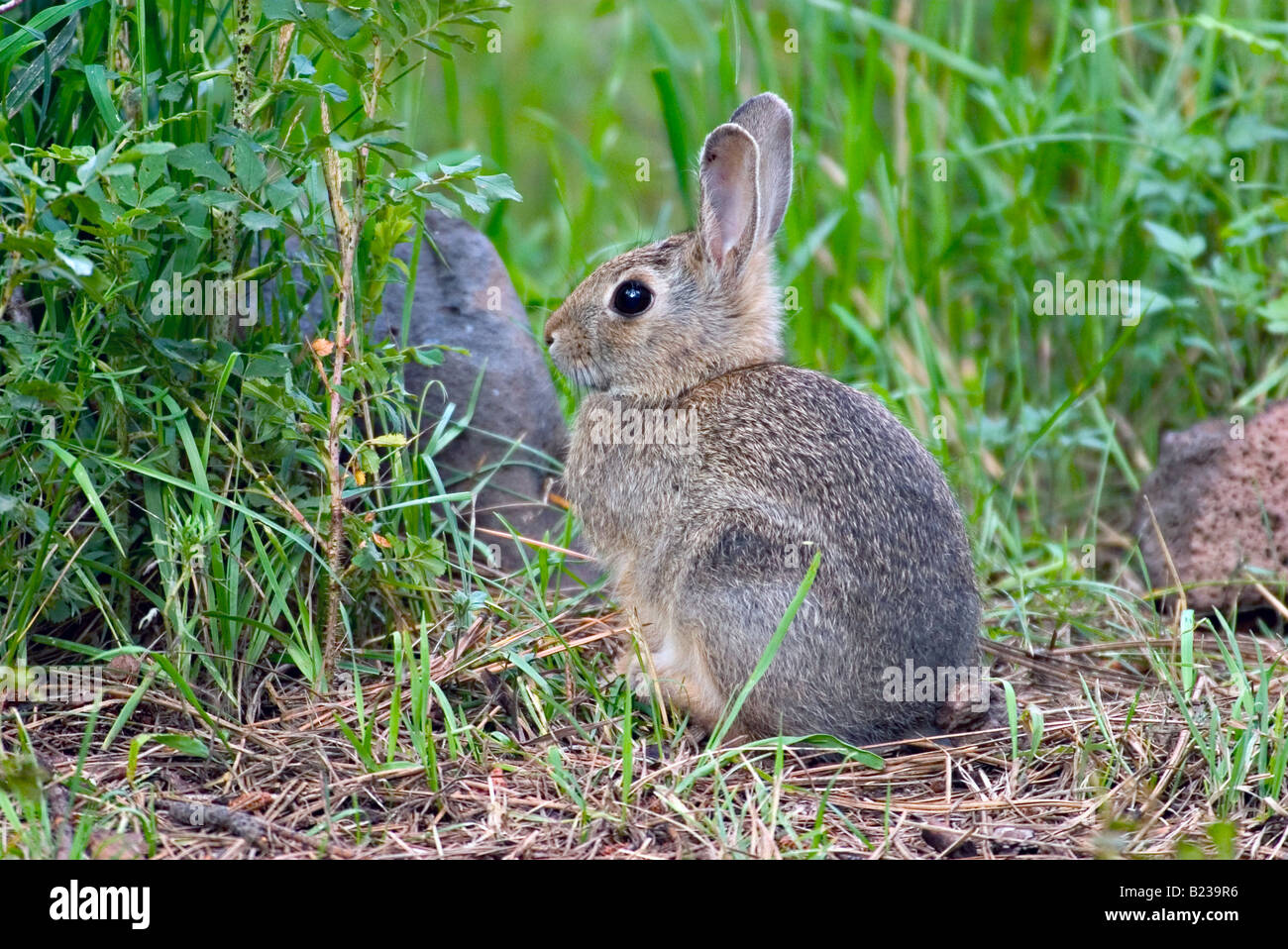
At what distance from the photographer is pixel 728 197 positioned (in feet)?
17.3

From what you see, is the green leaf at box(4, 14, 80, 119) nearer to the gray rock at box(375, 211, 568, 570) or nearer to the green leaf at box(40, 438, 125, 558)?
the green leaf at box(40, 438, 125, 558)

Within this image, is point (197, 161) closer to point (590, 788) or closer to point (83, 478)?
point (83, 478)


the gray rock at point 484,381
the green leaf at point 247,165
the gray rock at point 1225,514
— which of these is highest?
the green leaf at point 247,165

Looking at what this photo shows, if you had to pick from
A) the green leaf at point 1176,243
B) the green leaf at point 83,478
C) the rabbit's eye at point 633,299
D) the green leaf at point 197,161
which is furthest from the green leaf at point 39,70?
the green leaf at point 1176,243

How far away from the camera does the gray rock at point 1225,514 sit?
227 inches

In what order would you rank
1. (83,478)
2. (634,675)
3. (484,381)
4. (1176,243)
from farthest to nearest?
(1176,243) → (484,381) → (634,675) → (83,478)

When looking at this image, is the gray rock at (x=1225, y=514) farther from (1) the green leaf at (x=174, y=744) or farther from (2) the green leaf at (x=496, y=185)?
(1) the green leaf at (x=174, y=744)

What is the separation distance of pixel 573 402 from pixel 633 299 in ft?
3.19

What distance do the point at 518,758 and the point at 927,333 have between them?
136 inches

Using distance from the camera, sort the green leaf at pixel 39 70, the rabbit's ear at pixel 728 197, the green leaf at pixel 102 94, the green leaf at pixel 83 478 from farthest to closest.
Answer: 1. the rabbit's ear at pixel 728 197
2. the green leaf at pixel 39 70
3. the green leaf at pixel 102 94
4. the green leaf at pixel 83 478

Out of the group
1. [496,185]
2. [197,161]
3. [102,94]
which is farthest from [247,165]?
[496,185]

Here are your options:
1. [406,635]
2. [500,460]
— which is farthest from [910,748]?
[500,460]

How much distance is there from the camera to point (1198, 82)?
741 centimetres

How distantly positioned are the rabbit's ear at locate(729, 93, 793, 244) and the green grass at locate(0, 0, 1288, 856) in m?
0.81
